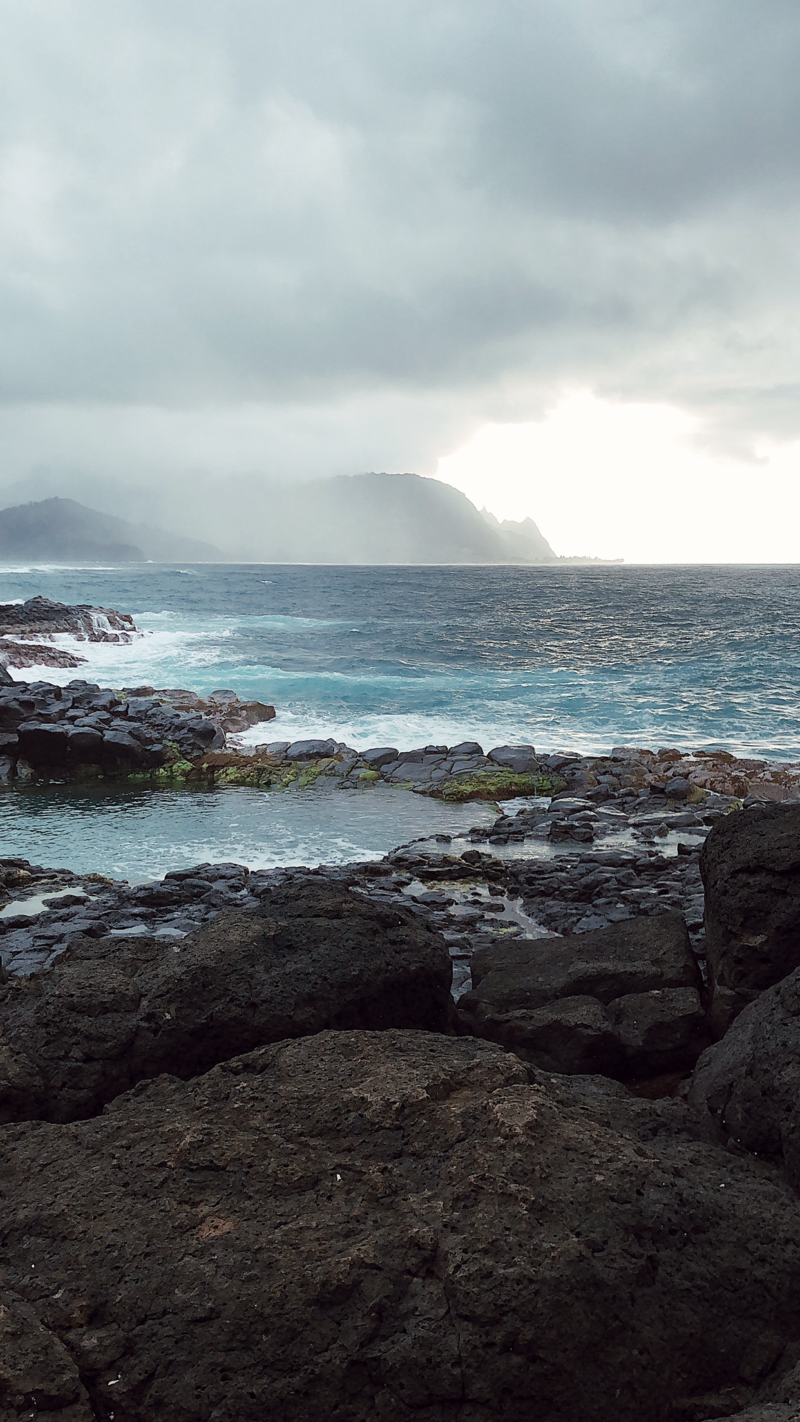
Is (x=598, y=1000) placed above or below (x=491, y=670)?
below

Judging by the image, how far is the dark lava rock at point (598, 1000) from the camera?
542cm

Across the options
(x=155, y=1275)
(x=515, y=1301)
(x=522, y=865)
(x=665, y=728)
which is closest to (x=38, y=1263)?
(x=155, y=1275)

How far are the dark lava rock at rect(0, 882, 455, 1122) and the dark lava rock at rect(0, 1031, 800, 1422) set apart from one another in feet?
3.00

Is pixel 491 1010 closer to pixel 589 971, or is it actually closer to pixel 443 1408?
pixel 589 971

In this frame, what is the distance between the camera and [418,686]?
95.2 ft

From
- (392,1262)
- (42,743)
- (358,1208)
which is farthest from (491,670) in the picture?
(392,1262)

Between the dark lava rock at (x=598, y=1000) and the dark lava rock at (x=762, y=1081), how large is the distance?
104 centimetres

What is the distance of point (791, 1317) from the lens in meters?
2.71

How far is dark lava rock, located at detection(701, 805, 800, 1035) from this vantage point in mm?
5414

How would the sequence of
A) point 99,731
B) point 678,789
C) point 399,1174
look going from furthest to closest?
point 99,731, point 678,789, point 399,1174

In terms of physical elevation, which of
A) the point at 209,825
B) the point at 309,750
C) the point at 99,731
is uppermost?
the point at 99,731

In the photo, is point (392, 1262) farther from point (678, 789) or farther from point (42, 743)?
point (42, 743)

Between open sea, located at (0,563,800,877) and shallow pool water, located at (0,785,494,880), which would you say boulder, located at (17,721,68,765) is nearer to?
shallow pool water, located at (0,785,494,880)

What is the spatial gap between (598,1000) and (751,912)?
1.31m
